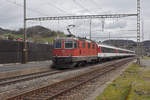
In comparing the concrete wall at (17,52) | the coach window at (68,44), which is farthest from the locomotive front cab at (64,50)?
the concrete wall at (17,52)

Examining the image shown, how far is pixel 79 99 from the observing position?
26.4ft

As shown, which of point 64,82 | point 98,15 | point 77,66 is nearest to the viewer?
point 64,82

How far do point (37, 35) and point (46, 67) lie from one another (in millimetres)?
53188

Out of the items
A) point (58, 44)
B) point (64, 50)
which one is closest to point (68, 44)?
point (64, 50)

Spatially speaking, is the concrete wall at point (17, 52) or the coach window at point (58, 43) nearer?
the coach window at point (58, 43)

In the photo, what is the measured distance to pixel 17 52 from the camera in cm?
2373

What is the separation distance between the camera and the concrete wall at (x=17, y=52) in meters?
21.5

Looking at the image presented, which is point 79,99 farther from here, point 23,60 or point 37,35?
point 37,35

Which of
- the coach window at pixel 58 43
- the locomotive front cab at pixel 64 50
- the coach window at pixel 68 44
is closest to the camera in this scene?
the locomotive front cab at pixel 64 50

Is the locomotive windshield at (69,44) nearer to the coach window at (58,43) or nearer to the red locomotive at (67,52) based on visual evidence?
the red locomotive at (67,52)

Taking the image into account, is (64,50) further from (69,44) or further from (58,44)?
(58,44)

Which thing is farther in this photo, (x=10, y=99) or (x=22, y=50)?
(x=22, y=50)

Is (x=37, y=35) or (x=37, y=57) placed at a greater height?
(x=37, y=35)

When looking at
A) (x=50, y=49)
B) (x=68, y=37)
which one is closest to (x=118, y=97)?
(x=68, y=37)
